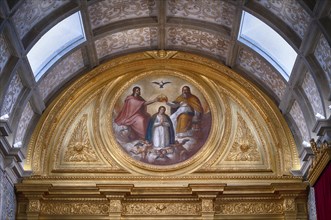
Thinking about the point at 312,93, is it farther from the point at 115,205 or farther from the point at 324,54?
the point at 115,205

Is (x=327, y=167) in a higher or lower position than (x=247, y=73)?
lower

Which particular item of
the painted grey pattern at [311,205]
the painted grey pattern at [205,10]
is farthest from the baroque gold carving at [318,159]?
the painted grey pattern at [205,10]

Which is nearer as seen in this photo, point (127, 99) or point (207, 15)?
point (207, 15)

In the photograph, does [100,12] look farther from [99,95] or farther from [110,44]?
[99,95]

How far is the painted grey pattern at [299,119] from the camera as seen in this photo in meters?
19.6

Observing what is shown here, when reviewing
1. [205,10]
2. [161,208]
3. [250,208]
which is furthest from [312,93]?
[161,208]

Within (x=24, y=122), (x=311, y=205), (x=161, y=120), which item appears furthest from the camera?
(x=161, y=120)

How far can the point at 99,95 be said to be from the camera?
70.4 ft

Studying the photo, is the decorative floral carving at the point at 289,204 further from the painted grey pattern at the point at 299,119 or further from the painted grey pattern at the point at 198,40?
the painted grey pattern at the point at 198,40

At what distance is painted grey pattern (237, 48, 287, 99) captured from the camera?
2000 cm

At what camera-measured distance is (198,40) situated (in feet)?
68.1

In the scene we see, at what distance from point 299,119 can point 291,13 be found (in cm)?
417

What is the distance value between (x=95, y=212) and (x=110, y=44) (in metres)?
5.19

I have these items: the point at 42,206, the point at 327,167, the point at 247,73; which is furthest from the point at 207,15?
the point at 42,206
